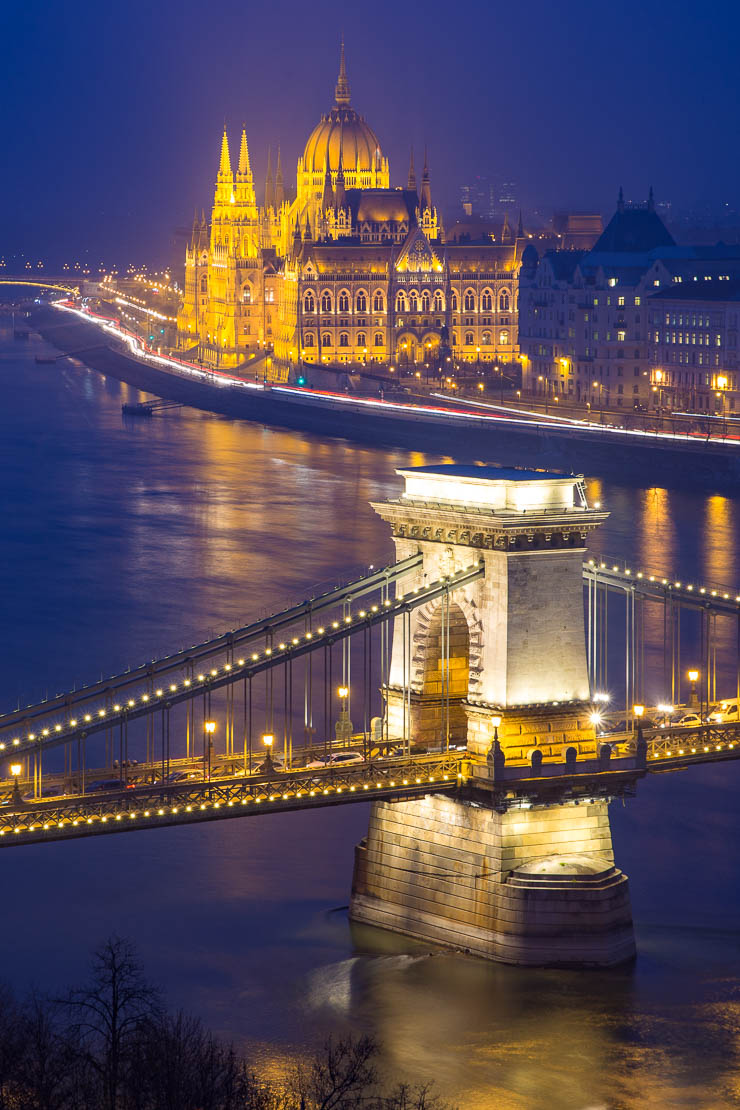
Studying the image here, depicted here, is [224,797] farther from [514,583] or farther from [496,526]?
[496,526]

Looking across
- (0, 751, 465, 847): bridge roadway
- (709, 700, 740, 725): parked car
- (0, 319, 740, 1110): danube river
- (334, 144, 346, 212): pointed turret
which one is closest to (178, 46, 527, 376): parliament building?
(334, 144, 346, 212): pointed turret

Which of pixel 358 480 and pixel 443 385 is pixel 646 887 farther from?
pixel 443 385

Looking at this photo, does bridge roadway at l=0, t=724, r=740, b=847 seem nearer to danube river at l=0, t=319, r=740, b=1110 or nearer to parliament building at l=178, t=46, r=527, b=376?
danube river at l=0, t=319, r=740, b=1110

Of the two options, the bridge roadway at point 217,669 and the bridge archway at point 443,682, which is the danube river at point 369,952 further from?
the bridge roadway at point 217,669

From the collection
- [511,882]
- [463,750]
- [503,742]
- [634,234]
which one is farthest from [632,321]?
[511,882]

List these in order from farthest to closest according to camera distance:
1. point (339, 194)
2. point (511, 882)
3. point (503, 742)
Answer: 1. point (339, 194)
2. point (503, 742)
3. point (511, 882)

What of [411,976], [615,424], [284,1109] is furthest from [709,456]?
[284,1109]

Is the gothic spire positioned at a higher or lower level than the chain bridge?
higher

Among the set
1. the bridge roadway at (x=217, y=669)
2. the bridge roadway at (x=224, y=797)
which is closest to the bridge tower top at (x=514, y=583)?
the bridge roadway at (x=217, y=669)
